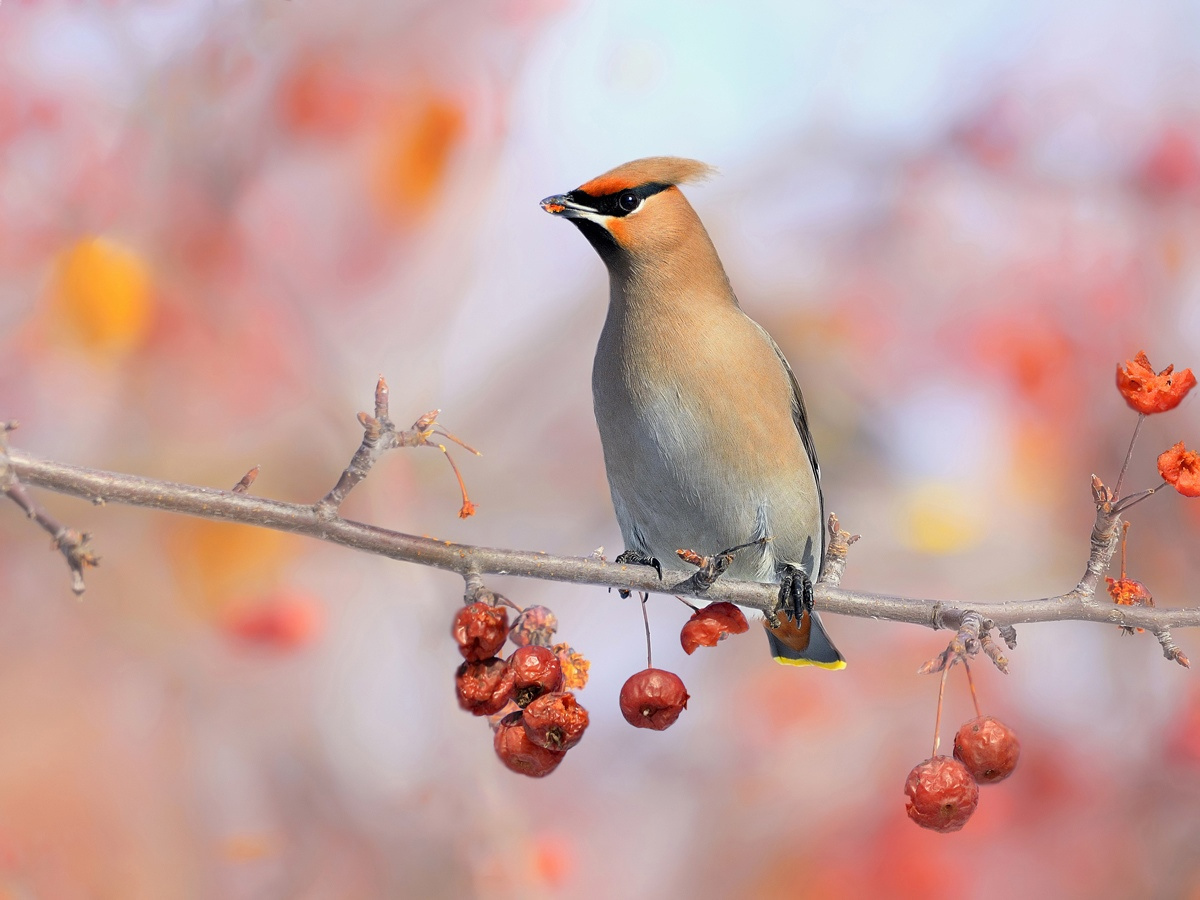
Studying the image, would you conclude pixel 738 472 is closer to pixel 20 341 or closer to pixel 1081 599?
pixel 1081 599

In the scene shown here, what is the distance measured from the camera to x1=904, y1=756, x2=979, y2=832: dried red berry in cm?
153

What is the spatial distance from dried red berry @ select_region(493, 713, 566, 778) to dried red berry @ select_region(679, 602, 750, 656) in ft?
1.15

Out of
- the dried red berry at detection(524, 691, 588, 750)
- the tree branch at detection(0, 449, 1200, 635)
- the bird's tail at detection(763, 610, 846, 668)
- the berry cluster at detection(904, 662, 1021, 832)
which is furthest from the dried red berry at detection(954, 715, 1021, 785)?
the bird's tail at detection(763, 610, 846, 668)

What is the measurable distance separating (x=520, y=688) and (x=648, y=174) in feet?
3.78

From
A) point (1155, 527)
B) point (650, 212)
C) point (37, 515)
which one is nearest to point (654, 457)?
point (650, 212)

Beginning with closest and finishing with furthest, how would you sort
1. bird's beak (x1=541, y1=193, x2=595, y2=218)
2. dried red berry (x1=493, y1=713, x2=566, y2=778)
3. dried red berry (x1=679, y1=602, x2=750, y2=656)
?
dried red berry (x1=493, y1=713, x2=566, y2=778)
dried red berry (x1=679, y1=602, x2=750, y2=656)
bird's beak (x1=541, y1=193, x2=595, y2=218)

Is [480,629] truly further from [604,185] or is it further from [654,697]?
[604,185]

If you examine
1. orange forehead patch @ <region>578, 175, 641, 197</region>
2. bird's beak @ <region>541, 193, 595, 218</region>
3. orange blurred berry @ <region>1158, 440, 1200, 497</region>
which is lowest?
orange blurred berry @ <region>1158, 440, 1200, 497</region>

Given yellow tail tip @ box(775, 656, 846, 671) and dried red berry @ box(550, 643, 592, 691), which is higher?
yellow tail tip @ box(775, 656, 846, 671)

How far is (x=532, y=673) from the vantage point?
62.7 inches

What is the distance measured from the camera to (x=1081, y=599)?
5.41ft

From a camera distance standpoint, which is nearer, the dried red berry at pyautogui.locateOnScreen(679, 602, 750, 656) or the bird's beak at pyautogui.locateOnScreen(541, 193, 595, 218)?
the dried red berry at pyautogui.locateOnScreen(679, 602, 750, 656)

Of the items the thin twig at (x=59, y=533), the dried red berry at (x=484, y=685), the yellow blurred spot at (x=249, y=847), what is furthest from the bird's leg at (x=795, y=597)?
the yellow blurred spot at (x=249, y=847)

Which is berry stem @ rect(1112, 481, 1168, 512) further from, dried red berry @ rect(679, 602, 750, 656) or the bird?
the bird
